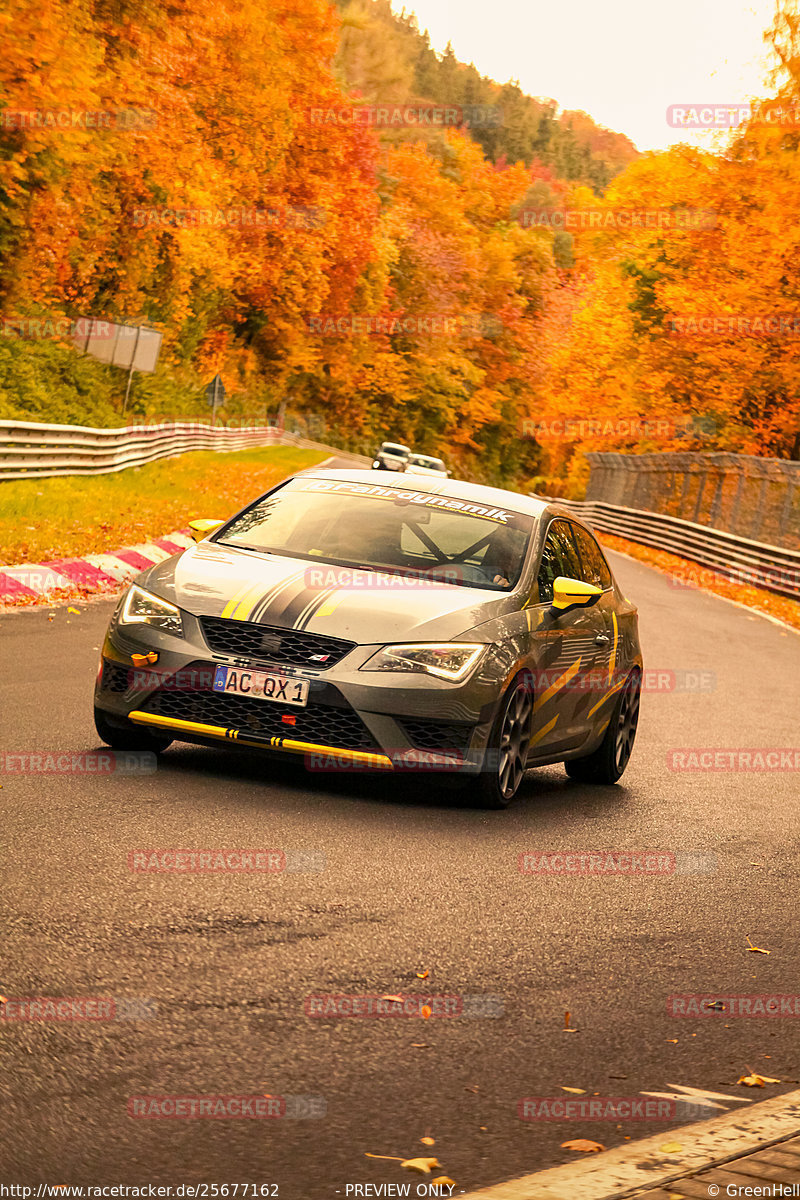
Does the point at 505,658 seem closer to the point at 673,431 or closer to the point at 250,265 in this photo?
the point at 673,431

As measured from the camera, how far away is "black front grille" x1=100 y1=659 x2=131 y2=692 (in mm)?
8094

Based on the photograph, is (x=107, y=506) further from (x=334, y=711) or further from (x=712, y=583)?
(x=334, y=711)

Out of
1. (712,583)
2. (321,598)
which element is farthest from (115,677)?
(712,583)

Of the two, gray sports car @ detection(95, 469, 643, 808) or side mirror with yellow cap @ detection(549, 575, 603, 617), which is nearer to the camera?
gray sports car @ detection(95, 469, 643, 808)

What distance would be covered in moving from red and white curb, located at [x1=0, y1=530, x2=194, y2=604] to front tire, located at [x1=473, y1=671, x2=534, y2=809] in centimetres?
779

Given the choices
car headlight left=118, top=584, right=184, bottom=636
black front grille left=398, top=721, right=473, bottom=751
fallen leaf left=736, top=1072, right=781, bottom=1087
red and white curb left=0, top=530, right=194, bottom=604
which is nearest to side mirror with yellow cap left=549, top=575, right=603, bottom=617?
black front grille left=398, top=721, right=473, bottom=751

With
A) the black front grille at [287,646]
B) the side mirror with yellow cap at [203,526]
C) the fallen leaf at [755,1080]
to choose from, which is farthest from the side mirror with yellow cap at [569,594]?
the fallen leaf at [755,1080]

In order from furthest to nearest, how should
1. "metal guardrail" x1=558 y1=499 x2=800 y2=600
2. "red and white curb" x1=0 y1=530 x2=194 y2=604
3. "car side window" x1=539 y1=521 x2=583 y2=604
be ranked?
"metal guardrail" x1=558 y1=499 x2=800 y2=600 → "red and white curb" x1=0 y1=530 x2=194 y2=604 → "car side window" x1=539 y1=521 x2=583 y2=604

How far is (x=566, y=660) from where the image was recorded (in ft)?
29.4

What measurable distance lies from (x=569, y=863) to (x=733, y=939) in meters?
1.17

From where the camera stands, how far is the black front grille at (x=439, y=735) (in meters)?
7.79

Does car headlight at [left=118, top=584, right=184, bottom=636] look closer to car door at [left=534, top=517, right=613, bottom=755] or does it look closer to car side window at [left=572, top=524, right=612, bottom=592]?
car door at [left=534, top=517, right=613, bottom=755]

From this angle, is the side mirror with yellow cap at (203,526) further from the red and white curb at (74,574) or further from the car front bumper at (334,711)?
the red and white curb at (74,574)

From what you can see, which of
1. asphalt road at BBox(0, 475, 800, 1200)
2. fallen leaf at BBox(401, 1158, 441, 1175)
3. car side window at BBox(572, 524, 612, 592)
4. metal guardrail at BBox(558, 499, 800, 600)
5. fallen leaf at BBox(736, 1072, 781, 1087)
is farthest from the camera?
metal guardrail at BBox(558, 499, 800, 600)
